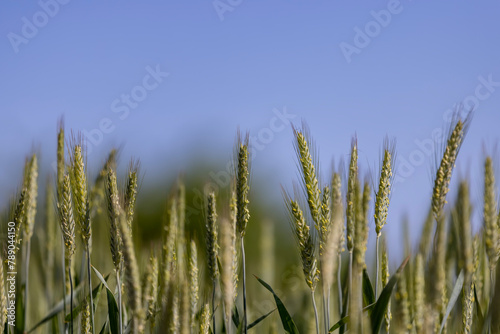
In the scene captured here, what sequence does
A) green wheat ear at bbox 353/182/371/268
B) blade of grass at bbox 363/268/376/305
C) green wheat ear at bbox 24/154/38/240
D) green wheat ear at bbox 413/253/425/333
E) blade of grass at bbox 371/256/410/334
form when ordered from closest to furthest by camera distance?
green wheat ear at bbox 413/253/425/333
green wheat ear at bbox 353/182/371/268
blade of grass at bbox 371/256/410/334
blade of grass at bbox 363/268/376/305
green wheat ear at bbox 24/154/38/240

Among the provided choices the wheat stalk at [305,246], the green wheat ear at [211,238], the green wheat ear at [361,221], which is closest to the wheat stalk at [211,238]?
the green wheat ear at [211,238]

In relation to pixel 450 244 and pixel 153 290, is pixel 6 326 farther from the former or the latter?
pixel 450 244

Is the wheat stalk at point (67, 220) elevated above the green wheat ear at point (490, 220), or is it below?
above

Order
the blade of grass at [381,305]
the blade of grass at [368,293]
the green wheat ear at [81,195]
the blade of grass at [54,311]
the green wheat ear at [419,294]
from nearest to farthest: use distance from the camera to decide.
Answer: the green wheat ear at [419,294], the blade of grass at [381,305], the green wheat ear at [81,195], the blade of grass at [368,293], the blade of grass at [54,311]

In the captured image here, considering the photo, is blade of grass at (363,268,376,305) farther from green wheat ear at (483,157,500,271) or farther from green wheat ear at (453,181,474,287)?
green wheat ear at (453,181,474,287)

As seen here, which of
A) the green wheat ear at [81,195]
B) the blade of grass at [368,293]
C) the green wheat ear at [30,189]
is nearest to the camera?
the green wheat ear at [81,195]

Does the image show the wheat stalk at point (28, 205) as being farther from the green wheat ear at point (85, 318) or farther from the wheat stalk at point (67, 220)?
the green wheat ear at point (85, 318)

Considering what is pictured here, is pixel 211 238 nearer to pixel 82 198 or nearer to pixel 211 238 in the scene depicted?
pixel 211 238

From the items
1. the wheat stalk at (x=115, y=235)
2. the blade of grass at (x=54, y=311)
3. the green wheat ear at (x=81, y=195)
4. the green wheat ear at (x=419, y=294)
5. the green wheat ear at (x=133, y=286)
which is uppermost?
the green wheat ear at (x=81, y=195)

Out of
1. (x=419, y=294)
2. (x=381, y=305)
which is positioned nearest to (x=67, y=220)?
(x=381, y=305)

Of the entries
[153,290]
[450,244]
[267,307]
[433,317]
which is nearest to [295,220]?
[153,290]

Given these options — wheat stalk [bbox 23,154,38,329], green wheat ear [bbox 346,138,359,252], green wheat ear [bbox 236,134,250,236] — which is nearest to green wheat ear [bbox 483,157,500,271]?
green wheat ear [bbox 346,138,359,252]

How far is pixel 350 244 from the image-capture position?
7.91 ft

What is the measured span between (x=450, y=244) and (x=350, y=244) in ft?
2.53
